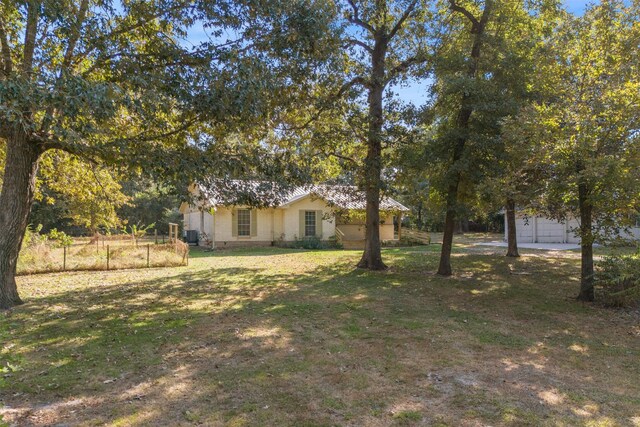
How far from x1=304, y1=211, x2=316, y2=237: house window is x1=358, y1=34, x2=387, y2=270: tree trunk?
10140mm

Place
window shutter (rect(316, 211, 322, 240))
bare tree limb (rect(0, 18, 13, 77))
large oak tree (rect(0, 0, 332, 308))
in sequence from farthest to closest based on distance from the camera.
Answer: window shutter (rect(316, 211, 322, 240))
bare tree limb (rect(0, 18, 13, 77))
large oak tree (rect(0, 0, 332, 308))

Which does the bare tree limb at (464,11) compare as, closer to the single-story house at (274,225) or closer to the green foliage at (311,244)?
the single-story house at (274,225)

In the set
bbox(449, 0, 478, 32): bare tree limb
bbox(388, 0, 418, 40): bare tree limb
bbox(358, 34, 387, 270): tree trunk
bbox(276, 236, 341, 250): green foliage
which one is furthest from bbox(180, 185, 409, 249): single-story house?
bbox(449, 0, 478, 32): bare tree limb

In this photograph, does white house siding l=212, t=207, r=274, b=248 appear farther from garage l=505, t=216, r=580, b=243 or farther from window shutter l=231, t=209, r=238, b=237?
garage l=505, t=216, r=580, b=243

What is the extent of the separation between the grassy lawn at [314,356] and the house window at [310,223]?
13.5m

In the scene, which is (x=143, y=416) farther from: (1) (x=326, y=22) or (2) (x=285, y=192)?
(1) (x=326, y=22)

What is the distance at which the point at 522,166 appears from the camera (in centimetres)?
972

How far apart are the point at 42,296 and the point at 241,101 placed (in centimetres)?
666

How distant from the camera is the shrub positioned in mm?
8180

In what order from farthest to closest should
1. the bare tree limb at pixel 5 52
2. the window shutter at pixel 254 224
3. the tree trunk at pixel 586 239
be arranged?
the window shutter at pixel 254 224
the tree trunk at pixel 586 239
the bare tree limb at pixel 5 52

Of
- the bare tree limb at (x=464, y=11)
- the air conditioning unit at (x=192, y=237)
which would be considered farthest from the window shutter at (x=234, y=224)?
the bare tree limb at (x=464, y=11)

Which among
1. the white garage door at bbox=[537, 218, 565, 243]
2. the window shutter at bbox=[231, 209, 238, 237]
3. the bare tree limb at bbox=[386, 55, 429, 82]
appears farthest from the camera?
the white garage door at bbox=[537, 218, 565, 243]

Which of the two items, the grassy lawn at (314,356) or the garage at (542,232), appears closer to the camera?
the grassy lawn at (314,356)

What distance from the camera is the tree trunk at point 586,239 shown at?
8.91 m
